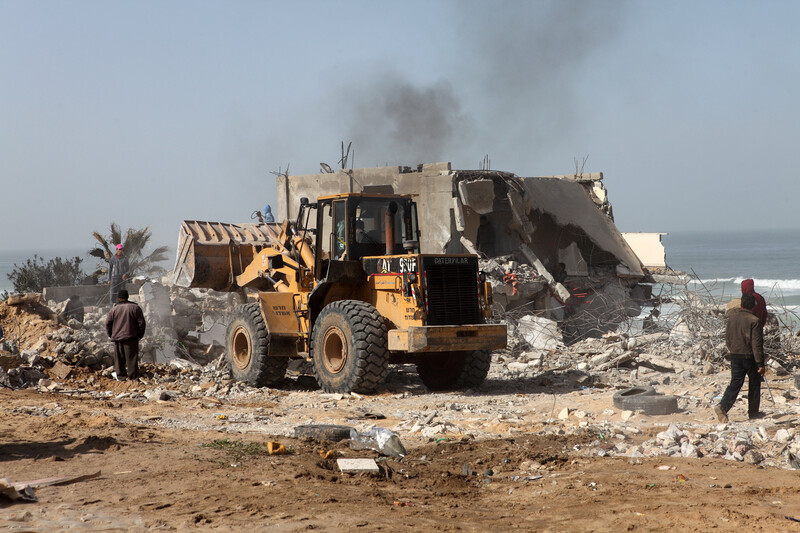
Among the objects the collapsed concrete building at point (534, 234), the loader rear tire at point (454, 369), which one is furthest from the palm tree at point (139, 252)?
the loader rear tire at point (454, 369)

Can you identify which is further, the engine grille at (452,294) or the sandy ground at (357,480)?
the engine grille at (452,294)

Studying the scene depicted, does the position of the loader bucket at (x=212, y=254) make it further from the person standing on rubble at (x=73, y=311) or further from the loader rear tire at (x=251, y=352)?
the person standing on rubble at (x=73, y=311)

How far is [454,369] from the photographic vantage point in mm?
12422

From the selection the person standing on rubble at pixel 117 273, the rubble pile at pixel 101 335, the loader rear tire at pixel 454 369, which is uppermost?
the person standing on rubble at pixel 117 273

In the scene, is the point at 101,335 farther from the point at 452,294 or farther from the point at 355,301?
the point at 452,294

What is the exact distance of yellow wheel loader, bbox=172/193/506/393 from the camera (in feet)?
36.8

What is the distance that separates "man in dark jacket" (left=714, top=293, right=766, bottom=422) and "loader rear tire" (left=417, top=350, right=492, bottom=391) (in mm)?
3687

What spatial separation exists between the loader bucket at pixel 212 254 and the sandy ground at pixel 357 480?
12.0 ft

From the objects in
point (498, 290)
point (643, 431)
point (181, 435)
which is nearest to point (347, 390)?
point (181, 435)

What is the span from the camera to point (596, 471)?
6934 mm

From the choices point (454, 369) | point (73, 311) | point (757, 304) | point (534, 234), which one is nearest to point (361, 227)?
point (454, 369)

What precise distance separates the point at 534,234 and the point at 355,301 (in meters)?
10.3

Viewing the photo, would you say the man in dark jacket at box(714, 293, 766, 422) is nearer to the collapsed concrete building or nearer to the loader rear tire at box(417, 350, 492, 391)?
the loader rear tire at box(417, 350, 492, 391)

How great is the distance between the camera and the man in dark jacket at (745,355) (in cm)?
905
